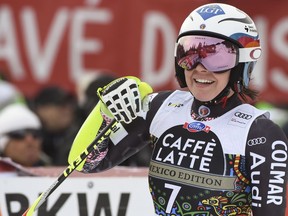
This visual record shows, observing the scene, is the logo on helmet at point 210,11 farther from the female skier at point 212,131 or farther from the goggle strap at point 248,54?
the goggle strap at point 248,54

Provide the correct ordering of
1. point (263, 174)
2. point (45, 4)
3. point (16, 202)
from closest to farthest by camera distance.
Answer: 1. point (263, 174)
2. point (16, 202)
3. point (45, 4)

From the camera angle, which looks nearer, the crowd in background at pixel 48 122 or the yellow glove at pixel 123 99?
the yellow glove at pixel 123 99

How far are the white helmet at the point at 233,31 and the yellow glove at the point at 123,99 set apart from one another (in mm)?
261

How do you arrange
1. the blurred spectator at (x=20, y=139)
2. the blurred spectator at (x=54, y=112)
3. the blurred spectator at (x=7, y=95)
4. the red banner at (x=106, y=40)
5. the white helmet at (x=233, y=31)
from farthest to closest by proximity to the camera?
the red banner at (x=106, y=40) < the blurred spectator at (x=7, y=95) < the blurred spectator at (x=54, y=112) < the blurred spectator at (x=20, y=139) < the white helmet at (x=233, y=31)

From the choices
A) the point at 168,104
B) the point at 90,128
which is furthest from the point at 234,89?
the point at 90,128

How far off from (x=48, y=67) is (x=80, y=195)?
6249 mm

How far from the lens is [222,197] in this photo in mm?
5684

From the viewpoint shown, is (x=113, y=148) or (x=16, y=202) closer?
(x=113, y=148)

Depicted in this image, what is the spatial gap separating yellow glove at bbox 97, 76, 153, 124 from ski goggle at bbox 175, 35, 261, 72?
0.90 feet

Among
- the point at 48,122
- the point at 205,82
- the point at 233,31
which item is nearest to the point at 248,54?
the point at 233,31

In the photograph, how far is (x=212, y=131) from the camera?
5.78 meters

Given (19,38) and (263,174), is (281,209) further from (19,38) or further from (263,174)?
(19,38)

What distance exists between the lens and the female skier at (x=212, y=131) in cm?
563

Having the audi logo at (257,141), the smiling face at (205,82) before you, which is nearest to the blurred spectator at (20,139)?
the smiling face at (205,82)
